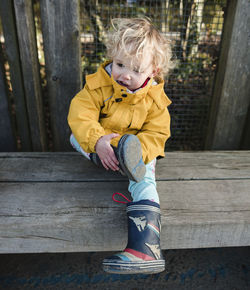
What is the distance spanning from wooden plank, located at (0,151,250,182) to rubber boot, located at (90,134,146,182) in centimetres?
41

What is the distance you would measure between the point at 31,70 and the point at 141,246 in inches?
58.3

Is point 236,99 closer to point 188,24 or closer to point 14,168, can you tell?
point 188,24

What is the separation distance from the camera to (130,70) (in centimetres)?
167

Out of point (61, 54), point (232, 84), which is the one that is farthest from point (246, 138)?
point (61, 54)

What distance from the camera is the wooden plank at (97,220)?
1.54 m

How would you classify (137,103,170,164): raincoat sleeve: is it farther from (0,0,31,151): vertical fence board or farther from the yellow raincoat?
(0,0,31,151): vertical fence board

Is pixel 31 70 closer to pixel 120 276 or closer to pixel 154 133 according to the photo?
pixel 154 133

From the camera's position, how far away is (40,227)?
1.53 metres

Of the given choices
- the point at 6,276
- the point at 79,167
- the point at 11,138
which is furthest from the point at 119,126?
the point at 6,276

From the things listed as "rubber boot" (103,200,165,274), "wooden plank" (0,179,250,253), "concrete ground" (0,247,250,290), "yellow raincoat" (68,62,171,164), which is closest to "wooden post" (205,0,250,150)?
"yellow raincoat" (68,62,171,164)

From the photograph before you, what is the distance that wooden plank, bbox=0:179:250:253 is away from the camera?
5.05 feet

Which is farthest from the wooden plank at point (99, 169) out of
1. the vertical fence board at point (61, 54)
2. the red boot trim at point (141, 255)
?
the red boot trim at point (141, 255)

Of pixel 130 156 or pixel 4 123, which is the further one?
pixel 4 123

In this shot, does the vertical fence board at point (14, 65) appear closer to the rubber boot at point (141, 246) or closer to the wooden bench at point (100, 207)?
Answer: the wooden bench at point (100, 207)
